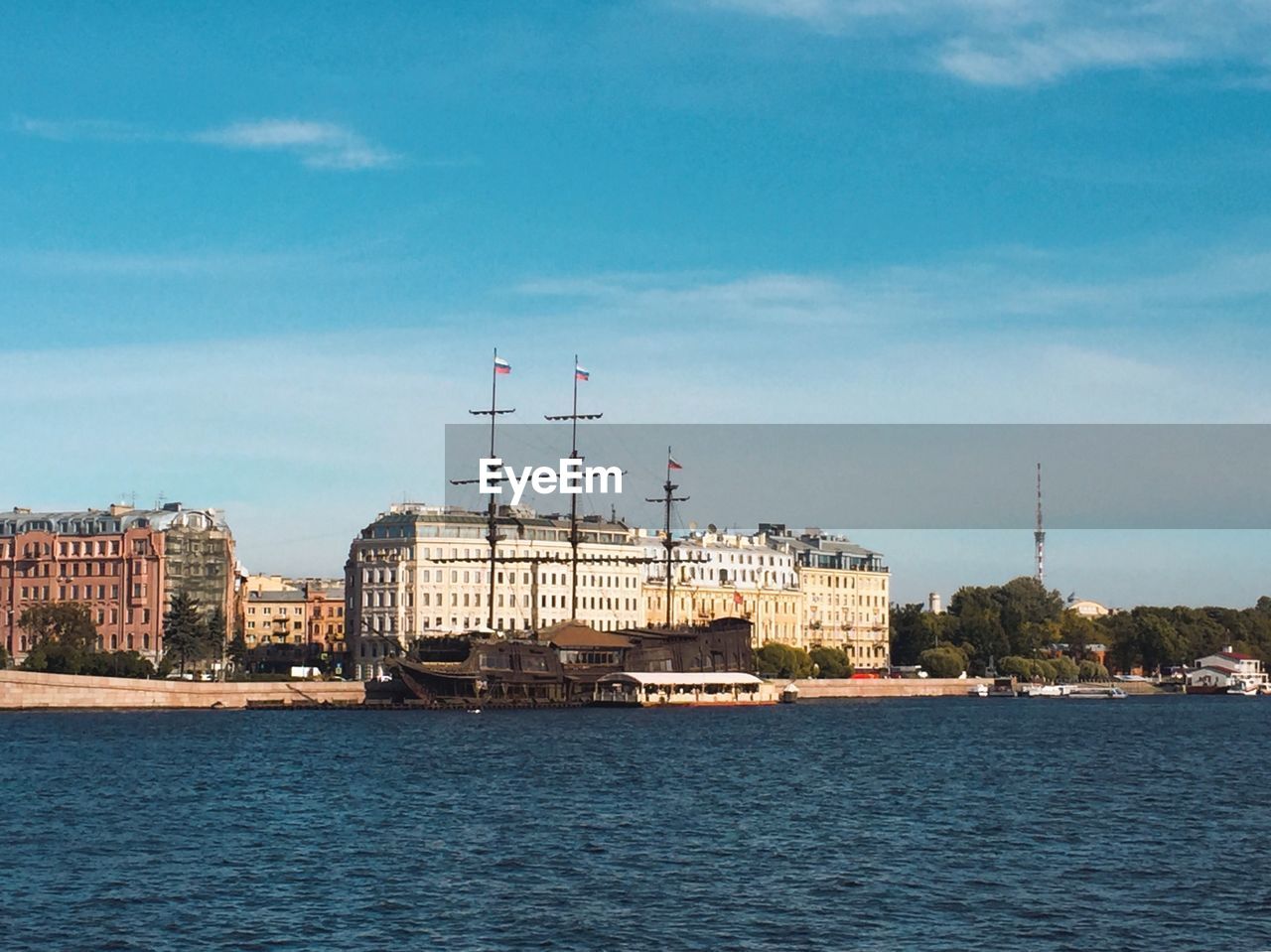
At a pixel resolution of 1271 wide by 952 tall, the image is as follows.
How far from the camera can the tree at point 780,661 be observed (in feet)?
482

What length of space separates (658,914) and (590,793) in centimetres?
1979

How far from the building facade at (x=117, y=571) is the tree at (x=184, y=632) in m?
11.5

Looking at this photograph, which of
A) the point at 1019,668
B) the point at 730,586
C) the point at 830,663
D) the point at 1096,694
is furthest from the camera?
the point at 1019,668

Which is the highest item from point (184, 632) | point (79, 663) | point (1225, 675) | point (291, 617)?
point (291, 617)

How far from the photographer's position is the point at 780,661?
147875 millimetres

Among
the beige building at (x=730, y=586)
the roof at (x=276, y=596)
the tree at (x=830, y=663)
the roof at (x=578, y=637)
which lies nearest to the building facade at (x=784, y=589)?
the beige building at (x=730, y=586)

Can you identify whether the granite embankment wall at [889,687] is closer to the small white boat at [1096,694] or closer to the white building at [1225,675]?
the small white boat at [1096,694]

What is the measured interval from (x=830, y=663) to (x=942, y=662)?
1257 centimetres

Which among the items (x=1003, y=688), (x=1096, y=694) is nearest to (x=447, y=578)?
(x=1003, y=688)

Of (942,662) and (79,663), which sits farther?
(942,662)

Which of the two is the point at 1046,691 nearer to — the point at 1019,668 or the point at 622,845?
the point at 1019,668

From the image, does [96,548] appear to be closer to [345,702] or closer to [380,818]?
[345,702]

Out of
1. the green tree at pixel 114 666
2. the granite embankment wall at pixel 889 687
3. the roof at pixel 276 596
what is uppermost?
the roof at pixel 276 596

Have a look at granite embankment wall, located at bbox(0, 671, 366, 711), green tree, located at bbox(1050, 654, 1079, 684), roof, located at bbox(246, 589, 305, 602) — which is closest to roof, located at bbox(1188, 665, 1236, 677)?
green tree, located at bbox(1050, 654, 1079, 684)
